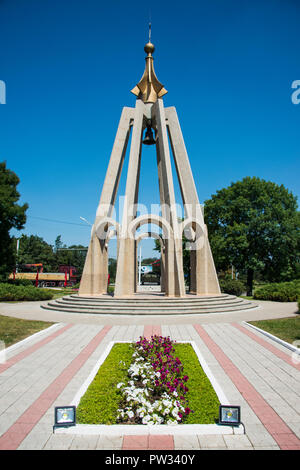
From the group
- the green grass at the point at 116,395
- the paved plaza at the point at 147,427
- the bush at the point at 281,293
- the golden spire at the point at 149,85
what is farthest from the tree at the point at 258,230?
the green grass at the point at 116,395

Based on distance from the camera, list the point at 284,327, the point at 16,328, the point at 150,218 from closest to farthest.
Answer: the point at 16,328 → the point at 284,327 → the point at 150,218

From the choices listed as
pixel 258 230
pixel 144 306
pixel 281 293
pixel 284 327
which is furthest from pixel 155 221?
pixel 258 230

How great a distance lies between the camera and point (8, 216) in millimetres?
23938

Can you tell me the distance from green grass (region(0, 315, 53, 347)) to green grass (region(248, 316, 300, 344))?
26.2 ft

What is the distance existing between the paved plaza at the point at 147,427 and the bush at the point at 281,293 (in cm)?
998

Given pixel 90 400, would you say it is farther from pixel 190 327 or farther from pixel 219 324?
pixel 219 324

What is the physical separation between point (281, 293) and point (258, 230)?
6592 millimetres

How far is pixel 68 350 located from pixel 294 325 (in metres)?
8.22

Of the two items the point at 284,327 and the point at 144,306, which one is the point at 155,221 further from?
the point at 284,327

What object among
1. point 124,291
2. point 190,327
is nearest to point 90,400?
point 190,327

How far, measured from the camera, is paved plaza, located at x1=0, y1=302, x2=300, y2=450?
3.87 metres

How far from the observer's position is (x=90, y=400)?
195 inches

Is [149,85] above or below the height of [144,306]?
above

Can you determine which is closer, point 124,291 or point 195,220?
point 124,291
